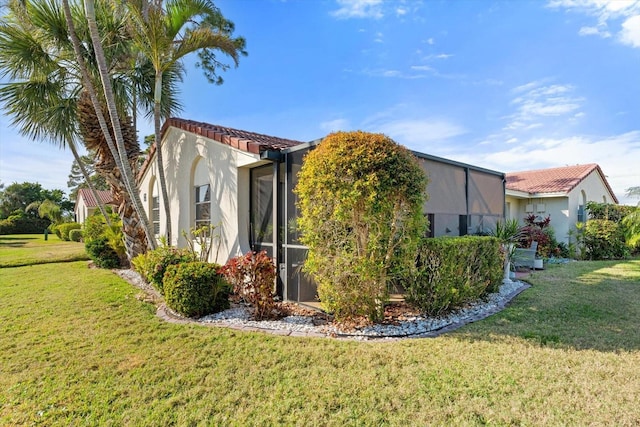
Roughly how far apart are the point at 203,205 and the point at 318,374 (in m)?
8.32

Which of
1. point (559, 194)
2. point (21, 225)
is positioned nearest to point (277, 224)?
point (559, 194)

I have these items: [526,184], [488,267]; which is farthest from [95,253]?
[526,184]

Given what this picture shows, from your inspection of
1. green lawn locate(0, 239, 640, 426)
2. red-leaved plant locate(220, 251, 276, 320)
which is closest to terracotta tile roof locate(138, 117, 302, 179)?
red-leaved plant locate(220, 251, 276, 320)

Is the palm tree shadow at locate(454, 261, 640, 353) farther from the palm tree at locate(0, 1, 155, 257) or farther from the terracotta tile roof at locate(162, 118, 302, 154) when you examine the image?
the palm tree at locate(0, 1, 155, 257)

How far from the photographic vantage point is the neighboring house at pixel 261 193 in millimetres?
7887

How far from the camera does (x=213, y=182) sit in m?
10.2

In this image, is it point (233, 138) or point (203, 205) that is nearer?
point (233, 138)

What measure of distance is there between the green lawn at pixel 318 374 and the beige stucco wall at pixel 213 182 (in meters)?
3.15

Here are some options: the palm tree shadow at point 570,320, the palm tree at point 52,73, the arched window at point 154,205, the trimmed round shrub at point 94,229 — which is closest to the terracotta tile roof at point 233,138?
the palm tree at point 52,73

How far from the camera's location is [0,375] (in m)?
4.59

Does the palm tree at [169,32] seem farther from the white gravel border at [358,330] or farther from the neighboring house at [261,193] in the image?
the white gravel border at [358,330]

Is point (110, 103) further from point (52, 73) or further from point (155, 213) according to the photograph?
point (155, 213)

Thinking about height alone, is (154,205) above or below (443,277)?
above

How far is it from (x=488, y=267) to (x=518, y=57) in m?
7.63
